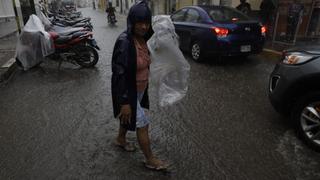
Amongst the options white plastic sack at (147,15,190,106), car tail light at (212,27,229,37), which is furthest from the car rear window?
white plastic sack at (147,15,190,106)

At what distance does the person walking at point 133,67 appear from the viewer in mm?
2660

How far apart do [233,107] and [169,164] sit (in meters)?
2.01

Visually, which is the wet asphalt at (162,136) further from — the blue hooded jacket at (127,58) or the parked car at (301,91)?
the blue hooded jacket at (127,58)

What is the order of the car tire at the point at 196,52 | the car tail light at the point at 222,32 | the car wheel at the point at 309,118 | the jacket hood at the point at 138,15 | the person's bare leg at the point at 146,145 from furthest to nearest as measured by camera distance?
1. the car tire at the point at 196,52
2. the car tail light at the point at 222,32
3. the car wheel at the point at 309,118
4. the person's bare leg at the point at 146,145
5. the jacket hood at the point at 138,15

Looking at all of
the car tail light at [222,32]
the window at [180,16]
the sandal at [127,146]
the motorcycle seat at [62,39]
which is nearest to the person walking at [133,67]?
the sandal at [127,146]

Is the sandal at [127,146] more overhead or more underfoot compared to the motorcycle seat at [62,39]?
more underfoot

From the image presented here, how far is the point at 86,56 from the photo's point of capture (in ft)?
25.3

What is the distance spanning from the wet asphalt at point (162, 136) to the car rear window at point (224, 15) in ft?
7.01

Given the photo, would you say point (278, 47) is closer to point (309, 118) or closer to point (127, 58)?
point (309, 118)

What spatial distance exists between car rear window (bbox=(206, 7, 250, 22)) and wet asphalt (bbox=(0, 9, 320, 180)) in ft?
7.01

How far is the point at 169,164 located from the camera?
326 cm

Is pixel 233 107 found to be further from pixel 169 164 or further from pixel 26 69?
pixel 26 69

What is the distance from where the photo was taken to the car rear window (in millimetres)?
7727

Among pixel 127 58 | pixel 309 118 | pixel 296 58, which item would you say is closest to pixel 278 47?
→ pixel 296 58
